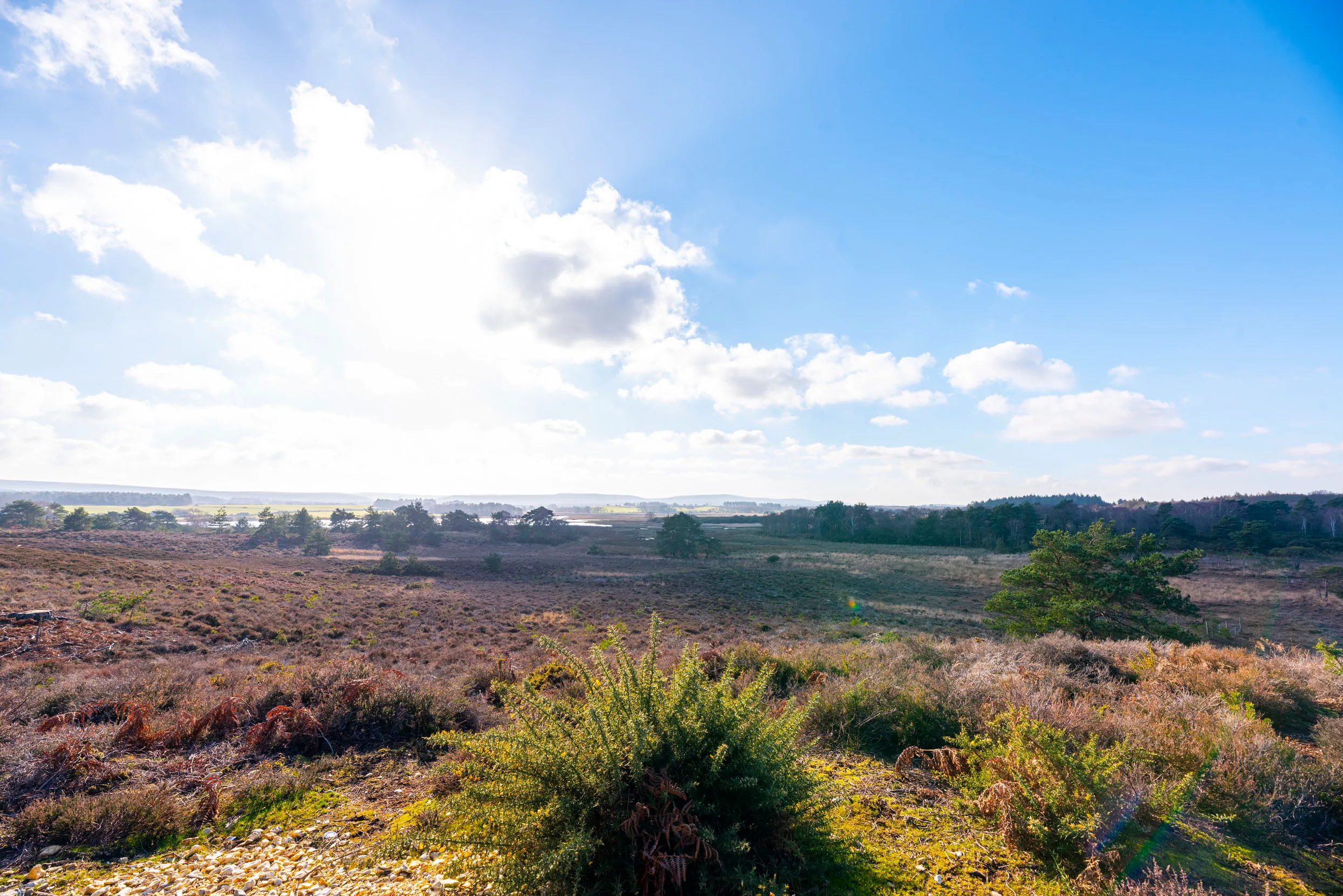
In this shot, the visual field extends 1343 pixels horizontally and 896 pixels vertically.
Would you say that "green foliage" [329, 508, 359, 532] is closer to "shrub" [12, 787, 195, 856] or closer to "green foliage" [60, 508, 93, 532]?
"green foliage" [60, 508, 93, 532]

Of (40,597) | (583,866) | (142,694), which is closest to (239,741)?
(142,694)

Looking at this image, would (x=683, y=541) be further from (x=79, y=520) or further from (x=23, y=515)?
(x=23, y=515)

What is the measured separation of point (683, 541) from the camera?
59719mm

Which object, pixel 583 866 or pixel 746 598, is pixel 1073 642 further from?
pixel 746 598

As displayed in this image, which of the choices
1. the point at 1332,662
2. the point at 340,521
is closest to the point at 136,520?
the point at 340,521

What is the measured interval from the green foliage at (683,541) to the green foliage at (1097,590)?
44.0 meters

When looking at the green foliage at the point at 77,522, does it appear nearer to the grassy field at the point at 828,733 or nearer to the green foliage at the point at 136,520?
the green foliage at the point at 136,520

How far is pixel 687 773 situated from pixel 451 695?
474 centimetres

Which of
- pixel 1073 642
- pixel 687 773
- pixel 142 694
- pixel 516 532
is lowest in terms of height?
pixel 516 532

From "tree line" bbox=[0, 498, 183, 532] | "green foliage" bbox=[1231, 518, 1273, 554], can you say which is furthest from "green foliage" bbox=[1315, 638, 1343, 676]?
"tree line" bbox=[0, 498, 183, 532]

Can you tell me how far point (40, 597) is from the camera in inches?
642

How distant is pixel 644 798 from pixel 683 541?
57639 millimetres

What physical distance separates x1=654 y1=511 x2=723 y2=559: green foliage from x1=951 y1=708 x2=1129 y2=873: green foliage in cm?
5510

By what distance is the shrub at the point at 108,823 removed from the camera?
3467 millimetres
